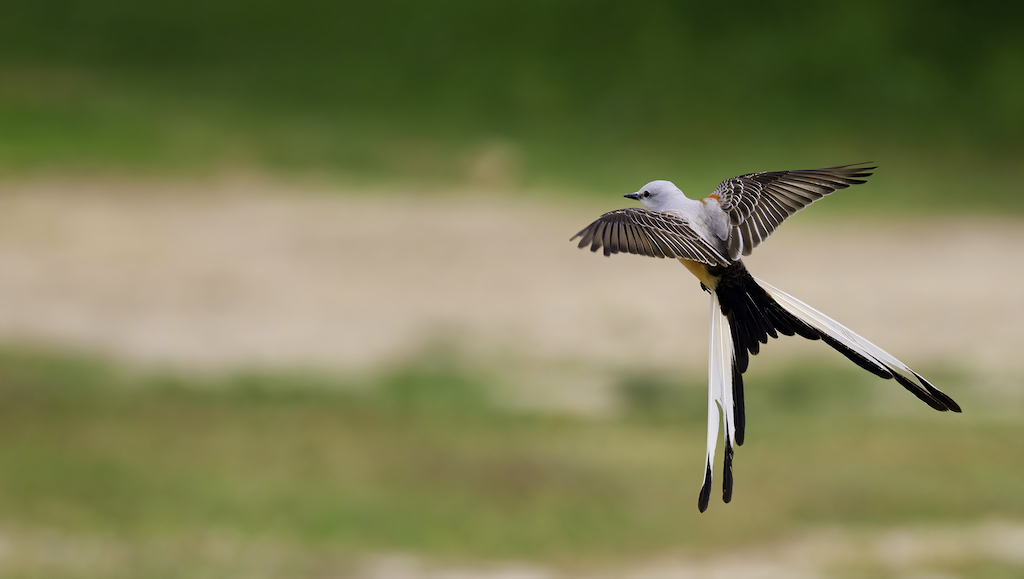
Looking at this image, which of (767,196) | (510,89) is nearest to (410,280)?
(510,89)

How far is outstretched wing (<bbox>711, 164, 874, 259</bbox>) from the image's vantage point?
1917 mm

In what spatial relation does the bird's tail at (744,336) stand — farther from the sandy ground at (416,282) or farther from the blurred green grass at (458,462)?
the sandy ground at (416,282)

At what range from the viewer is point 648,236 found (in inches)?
66.1

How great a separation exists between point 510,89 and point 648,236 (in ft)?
18.7

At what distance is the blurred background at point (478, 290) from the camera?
14.7ft

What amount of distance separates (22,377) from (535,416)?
2.66 metres

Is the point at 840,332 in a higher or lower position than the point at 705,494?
higher

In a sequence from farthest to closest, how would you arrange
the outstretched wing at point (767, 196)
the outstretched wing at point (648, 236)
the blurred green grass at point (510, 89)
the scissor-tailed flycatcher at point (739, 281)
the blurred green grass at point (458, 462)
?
the blurred green grass at point (510, 89) < the blurred green grass at point (458, 462) < the outstretched wing at point (767, 196) < the scissor-tailed flycatcher at point (739, 281) < the outstretched wing at point (648, 236)

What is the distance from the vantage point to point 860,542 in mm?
4418

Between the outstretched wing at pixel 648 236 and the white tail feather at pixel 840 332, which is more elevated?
the outstretched wing at pixel 648 236

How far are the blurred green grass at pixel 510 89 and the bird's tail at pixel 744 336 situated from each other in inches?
191

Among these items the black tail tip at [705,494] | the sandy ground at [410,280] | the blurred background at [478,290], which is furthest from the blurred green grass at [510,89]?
the black tail tip at [705,494]

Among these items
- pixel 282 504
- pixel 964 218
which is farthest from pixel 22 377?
pixel 964 218

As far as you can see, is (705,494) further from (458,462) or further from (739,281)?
(458,462)
